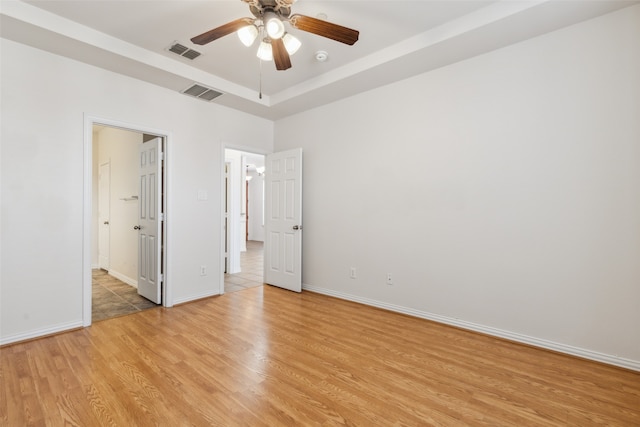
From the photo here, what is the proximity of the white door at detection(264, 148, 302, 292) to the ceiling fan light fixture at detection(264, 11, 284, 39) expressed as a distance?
7.73ft

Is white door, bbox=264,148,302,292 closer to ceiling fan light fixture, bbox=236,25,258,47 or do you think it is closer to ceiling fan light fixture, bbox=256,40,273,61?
ceiling fan light fixture, bbox=256,40,273,61

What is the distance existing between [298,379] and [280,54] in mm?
2502

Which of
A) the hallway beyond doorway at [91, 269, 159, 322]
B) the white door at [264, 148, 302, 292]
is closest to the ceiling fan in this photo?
the white door at [264, 148, 302, 292]

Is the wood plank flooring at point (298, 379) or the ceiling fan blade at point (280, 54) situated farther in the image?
the ceiling fan blade at point (280, 54)

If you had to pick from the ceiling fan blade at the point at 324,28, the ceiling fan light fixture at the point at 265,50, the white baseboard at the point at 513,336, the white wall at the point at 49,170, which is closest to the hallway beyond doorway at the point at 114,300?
the white wall at the point at 49,170

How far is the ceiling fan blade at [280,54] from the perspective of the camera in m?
2.31

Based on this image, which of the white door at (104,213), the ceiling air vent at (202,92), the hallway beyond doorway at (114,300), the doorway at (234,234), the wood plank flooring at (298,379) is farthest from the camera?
the white door at (104,213)

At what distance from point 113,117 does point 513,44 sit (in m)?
4.19

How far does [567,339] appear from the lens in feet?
8.50

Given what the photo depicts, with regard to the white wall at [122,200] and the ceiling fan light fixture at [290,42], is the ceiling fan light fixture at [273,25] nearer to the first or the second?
the ceiling fan light fixture at [290,42]

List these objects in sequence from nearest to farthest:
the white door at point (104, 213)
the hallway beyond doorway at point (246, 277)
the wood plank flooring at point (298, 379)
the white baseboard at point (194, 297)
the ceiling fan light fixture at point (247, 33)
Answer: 1. the wood plank flooring at point (298, 379)
2. the ceiling fan light fixture at point (247, 33)
3. the white baseboard at point (194, 297)
4. the hallway beyond doorway at point (246, 277)
5. the white door at point (104, 213)

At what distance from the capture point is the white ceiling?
2465 mm

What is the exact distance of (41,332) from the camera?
2.86 metres

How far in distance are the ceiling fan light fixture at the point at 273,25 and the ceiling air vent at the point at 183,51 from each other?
4.62 feet
